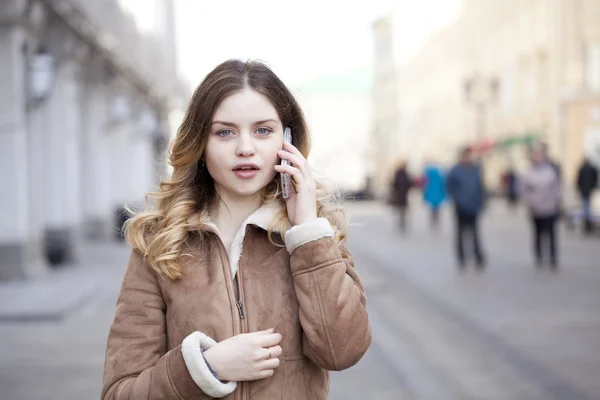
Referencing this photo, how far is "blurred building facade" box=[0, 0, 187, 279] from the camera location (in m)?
12.1

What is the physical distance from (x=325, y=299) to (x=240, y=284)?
0.67 feet

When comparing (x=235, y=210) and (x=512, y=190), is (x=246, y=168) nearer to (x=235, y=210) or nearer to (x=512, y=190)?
(x=235, y=210)

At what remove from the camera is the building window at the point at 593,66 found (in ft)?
107

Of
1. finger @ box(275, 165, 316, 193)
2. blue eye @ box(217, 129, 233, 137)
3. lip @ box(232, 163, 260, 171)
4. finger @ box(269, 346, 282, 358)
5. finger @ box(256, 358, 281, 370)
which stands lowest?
finger @ box(256, 358, 281, 370)

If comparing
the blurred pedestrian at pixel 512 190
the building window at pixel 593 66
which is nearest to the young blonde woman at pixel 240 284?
the blurred pedestrian at pixel 512 190

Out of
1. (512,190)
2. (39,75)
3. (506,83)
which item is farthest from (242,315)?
(506,83)

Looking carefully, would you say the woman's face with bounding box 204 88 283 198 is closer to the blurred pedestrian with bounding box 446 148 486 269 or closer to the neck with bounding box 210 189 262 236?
the neck with bounding box 210 189 262 236

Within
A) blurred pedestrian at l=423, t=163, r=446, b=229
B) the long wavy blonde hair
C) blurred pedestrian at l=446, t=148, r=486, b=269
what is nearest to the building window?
blurred pedestrian at l=423, t=163, r=446, b=229

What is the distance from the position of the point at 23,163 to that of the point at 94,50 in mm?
5776

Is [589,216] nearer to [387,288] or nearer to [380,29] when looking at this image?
[387,288]

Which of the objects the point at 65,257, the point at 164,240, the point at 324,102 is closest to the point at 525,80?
the point at 65,257

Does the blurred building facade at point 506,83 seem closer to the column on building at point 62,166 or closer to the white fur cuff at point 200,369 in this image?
the column on building at point 62,166

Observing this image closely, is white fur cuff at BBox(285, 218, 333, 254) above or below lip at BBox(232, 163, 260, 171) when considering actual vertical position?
below

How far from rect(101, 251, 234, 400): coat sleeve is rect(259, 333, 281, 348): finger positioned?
177 millimetres
